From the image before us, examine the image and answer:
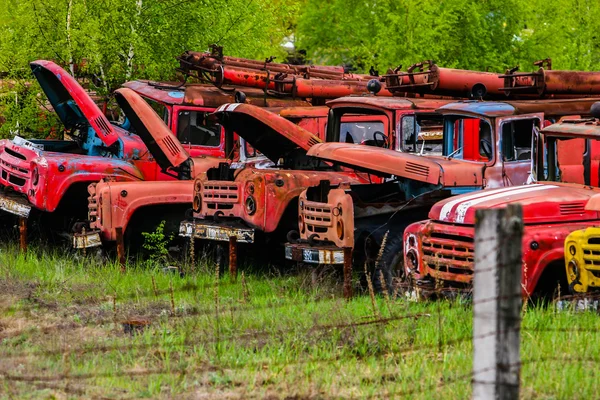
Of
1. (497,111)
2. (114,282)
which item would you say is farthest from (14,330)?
(497,111)

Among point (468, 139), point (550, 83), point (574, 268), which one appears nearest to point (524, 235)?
point (574, 268)

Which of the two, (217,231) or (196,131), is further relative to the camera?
(196,131)

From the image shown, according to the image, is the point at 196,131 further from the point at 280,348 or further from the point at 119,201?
the point at 280,348

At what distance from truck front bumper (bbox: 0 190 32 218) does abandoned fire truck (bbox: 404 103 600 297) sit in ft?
20.6

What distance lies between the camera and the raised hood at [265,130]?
503 inches

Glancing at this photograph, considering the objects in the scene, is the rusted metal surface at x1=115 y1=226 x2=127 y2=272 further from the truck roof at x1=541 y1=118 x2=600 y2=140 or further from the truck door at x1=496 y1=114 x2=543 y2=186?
the truck roof at x1=541 y1=118 x2=600 y2=140

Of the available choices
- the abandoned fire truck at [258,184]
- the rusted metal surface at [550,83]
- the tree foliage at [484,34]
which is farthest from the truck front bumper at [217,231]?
the tree foliage at [484,34]

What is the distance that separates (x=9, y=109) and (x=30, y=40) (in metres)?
1.13

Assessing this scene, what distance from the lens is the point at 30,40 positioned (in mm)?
17828

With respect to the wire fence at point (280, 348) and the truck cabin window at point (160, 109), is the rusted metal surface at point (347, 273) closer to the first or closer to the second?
the wire fence at point (280, 348)

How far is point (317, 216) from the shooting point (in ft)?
35.8

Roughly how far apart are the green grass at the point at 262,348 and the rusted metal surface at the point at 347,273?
0.09m

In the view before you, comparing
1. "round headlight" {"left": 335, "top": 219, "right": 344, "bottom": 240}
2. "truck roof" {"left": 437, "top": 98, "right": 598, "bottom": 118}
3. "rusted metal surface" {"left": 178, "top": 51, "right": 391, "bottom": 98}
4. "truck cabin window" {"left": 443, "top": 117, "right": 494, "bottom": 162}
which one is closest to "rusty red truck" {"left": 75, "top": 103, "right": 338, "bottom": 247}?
"rusted metal surface" {"left": 178, "top": 51, "right": 391, "bottom": 98}

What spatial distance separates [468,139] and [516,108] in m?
0.60
